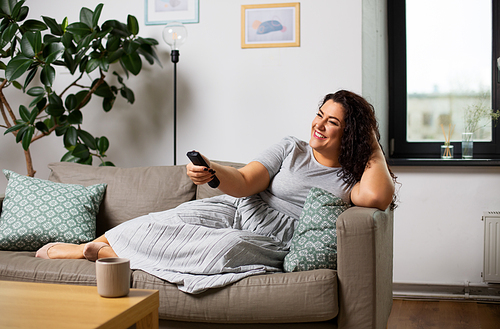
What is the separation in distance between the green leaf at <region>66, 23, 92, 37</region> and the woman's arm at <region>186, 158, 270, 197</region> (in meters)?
1.39

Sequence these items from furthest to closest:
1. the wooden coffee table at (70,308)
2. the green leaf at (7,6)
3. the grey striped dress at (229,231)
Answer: the green leaf at (7,6), the grey striped dress at (229,231), the wooden coffee table at (70,308)

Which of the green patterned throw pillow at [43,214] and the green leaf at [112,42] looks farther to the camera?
the green leaf at [112,42]

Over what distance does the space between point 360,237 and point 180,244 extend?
628 mm

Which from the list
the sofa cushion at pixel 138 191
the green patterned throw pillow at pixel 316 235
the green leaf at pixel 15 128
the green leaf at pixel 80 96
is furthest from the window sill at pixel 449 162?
the green leaf at pixel 15 128

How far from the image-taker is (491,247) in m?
2.59

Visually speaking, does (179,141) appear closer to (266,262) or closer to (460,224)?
(266,262)

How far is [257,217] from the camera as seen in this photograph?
188cm

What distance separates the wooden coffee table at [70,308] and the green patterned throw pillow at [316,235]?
1.91 feet

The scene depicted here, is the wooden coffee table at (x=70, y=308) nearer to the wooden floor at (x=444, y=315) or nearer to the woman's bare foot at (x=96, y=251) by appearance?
the woman's bare foot at (x=96, y=251)

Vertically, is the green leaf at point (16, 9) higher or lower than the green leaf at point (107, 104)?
higher

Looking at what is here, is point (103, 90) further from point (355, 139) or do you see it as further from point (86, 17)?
point (355, 139)

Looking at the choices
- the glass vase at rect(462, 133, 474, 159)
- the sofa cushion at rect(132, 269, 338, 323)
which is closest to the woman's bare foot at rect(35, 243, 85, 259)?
the sofa cushion at rect(132, 269, 338, 323)

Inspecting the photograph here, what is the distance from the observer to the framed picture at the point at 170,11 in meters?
2.92

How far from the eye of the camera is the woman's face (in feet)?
6.01
